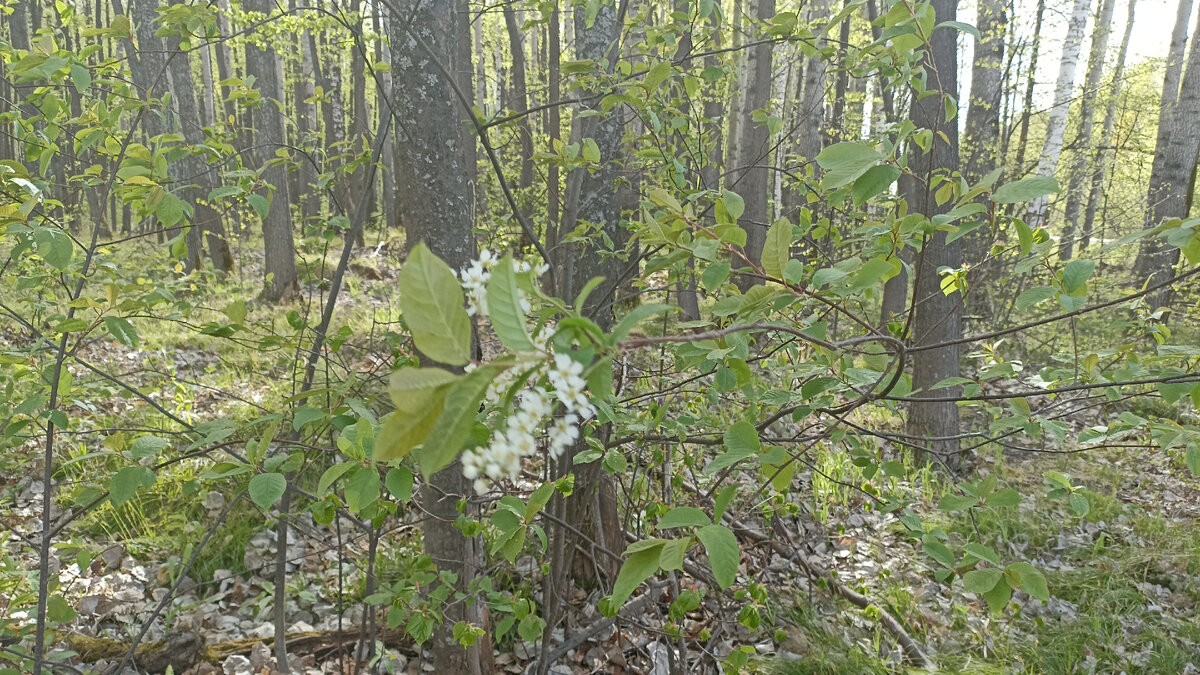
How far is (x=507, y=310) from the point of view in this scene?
1.91 ft

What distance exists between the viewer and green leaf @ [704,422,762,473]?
112cm

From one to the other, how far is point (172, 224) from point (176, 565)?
206 centimetres

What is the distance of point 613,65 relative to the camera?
229 centimetres

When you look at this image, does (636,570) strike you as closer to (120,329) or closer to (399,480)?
(399,480)

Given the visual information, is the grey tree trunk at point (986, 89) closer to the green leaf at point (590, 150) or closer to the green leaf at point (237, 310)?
the green leaf at point (590, 150)

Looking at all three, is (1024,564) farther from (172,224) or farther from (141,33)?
(141,33)

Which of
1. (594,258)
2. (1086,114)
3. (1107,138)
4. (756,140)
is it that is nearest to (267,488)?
(594,258)

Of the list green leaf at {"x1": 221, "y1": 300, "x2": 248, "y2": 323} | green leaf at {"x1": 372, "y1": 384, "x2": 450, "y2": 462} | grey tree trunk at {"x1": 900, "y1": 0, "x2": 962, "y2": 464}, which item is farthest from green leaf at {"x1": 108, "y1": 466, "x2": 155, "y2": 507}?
grey tree trunk at {"x1": 900, "y1": 0, "x2": 962, "y2": 464}

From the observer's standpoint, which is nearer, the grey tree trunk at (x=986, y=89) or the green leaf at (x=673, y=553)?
the green leaf at (x=673, y=553)

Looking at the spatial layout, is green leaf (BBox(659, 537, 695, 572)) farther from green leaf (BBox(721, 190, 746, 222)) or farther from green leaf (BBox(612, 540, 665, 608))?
green leaf (BBox(721, 190, 746, 222))

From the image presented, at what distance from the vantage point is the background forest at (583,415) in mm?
1100

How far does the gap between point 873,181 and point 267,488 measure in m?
1.22

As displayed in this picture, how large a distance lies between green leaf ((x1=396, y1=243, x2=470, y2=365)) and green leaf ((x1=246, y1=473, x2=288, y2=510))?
779 millimetres

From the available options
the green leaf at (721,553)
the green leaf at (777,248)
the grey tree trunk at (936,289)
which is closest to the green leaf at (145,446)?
the green leaf at (721,553)
